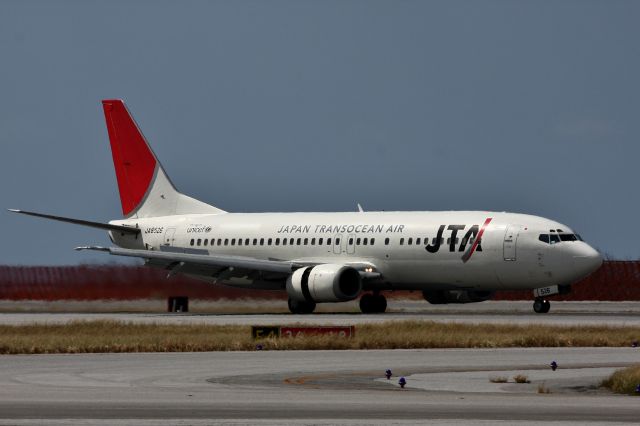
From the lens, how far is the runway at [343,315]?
155ft

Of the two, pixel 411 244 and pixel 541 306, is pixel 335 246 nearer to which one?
pixel 411 244

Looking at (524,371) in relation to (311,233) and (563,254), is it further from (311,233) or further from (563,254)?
(311,233)

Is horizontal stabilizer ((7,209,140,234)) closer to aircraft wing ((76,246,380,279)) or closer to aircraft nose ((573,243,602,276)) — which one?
aircraft wing ((76,246,380,279))

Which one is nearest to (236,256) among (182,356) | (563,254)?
(563,254)

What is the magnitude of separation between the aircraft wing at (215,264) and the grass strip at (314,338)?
15.7 meters

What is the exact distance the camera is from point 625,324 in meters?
42.7

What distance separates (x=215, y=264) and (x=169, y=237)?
686cm

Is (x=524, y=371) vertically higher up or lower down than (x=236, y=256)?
lower down

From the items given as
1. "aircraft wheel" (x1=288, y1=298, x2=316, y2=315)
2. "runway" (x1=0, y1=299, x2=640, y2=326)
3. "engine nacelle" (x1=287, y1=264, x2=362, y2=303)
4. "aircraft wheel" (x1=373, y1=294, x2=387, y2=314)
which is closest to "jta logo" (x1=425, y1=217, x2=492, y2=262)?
"runway" (x1=0, y1=299, x2=640, y2=326)

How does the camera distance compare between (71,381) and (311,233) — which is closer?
(71,381)

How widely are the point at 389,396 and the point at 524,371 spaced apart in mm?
5568

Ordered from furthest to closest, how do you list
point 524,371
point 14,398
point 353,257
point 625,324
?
point 353,257
point 625,324
point 524,371
point 14,398

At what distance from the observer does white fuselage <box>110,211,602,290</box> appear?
53.6 m

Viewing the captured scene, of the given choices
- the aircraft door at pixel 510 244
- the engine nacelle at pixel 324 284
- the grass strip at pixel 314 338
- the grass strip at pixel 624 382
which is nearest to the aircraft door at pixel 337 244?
the engine nacelle at pixel 324 284
